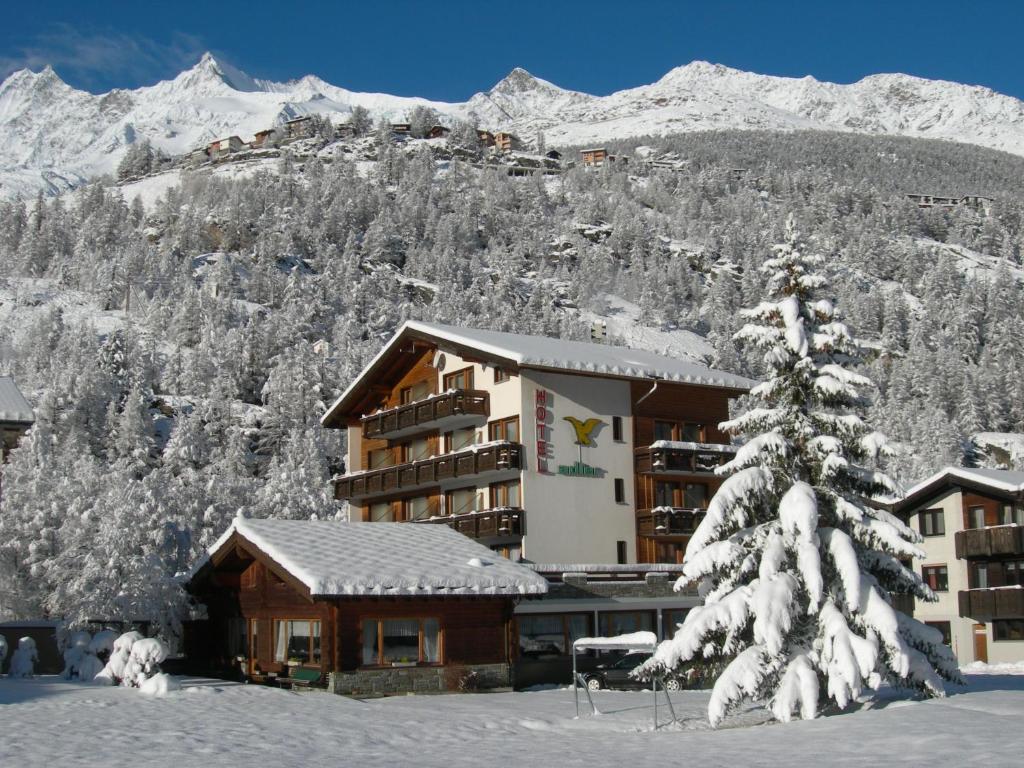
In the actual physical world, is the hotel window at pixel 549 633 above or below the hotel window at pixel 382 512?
below

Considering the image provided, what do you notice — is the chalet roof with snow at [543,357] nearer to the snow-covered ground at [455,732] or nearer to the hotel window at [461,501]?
the hotel window at [461,501]

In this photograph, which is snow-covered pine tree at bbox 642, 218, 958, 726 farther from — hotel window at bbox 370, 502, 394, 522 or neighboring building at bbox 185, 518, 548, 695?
hotel window at bbox 370, 502, 394, 522

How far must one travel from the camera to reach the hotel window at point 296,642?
31.6 meters

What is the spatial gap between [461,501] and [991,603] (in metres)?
22.9

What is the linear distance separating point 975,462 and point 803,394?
10562 cm

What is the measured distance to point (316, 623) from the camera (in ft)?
104

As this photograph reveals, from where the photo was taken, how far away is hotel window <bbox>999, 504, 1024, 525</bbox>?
160 feet

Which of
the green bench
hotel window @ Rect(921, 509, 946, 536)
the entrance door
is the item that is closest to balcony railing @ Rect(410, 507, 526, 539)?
the green bench

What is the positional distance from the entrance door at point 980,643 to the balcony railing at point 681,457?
15.6 meters

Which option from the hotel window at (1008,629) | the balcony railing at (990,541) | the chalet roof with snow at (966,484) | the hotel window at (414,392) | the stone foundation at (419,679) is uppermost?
the hotel window at (414,392)

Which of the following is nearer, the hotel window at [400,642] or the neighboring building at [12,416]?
the hotel window at [400,642]

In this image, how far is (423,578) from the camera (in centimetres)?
3127

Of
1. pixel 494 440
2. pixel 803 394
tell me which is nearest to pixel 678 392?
pixel 494 440

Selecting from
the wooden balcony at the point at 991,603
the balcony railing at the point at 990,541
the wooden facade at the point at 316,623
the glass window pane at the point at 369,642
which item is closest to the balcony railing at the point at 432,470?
the wooden facade at the point at 316,623
